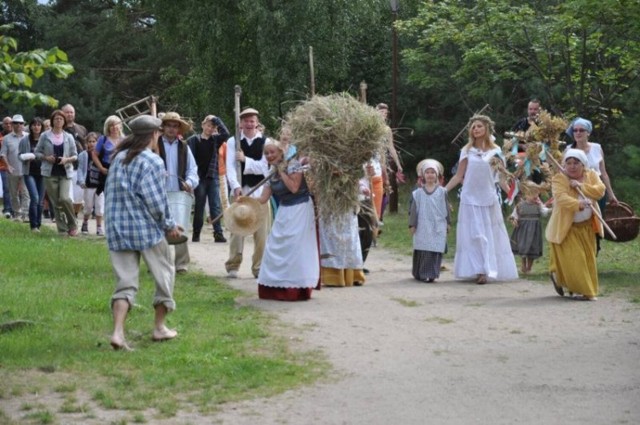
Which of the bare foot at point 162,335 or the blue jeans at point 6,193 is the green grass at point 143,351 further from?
the blue jeans at point 6,193

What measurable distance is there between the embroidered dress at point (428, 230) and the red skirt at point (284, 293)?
8.14 feet

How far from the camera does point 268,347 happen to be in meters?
10.7

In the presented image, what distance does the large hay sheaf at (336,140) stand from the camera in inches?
524

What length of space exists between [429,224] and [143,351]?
6469mm

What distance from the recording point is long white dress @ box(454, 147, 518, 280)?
15.7 metres

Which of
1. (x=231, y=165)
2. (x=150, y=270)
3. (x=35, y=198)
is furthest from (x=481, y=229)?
(x=35, y=198)

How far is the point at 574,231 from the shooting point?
13805 millimetres

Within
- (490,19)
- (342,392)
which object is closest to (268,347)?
(342,392)

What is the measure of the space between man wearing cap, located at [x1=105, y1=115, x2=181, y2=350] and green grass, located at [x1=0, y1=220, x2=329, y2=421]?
1.52ft

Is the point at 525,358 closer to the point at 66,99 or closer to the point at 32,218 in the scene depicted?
the point at 32,218

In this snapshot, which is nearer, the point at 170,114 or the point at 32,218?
the point at 170,114

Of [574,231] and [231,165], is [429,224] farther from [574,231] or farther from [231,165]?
[574,231]

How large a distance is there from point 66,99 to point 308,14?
57.0 ft

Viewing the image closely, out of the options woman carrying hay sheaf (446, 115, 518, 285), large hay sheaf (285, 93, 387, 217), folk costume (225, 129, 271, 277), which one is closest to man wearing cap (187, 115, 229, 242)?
folk costume (225, 129, 271, 277)
